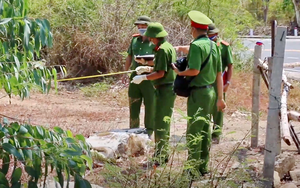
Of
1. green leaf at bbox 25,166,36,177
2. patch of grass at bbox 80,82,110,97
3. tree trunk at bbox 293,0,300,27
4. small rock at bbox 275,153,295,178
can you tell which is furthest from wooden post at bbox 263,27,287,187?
tree trunk at bbox 293,0,300,27

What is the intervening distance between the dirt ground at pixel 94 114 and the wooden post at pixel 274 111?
120cm

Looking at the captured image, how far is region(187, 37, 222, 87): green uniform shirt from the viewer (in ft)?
17.4

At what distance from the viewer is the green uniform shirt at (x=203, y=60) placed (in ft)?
17.4

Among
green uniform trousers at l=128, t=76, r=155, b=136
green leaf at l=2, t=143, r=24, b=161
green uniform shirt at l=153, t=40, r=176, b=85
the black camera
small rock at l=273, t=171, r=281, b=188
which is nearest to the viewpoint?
green leaf at l=2, t=143, r=24, b=161

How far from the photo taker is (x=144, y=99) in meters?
7.44

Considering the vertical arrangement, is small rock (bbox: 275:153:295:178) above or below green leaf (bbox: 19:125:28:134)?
below

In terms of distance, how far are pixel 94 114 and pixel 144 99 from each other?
248 cm

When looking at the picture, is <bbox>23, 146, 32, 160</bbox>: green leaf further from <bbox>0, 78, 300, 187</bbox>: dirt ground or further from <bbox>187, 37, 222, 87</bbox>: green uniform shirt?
<bbox>0, 78, 300, 187</bbox>: dirt ground

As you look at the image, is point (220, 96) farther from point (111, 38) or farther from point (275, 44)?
point (111, 38)

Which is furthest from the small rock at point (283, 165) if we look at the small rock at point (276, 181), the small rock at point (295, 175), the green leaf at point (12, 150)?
the green leaf at point (12, 150)

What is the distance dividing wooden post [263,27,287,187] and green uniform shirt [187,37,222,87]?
0.60 metres

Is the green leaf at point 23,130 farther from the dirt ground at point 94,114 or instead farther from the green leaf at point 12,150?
the dirt ground at point 94,114

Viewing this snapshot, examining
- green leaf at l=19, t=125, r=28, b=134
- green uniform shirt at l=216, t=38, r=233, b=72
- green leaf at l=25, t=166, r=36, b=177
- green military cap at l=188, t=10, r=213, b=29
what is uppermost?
green military cap at l=188, t=10, r=213, b=29

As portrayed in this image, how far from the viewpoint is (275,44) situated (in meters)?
5.32
